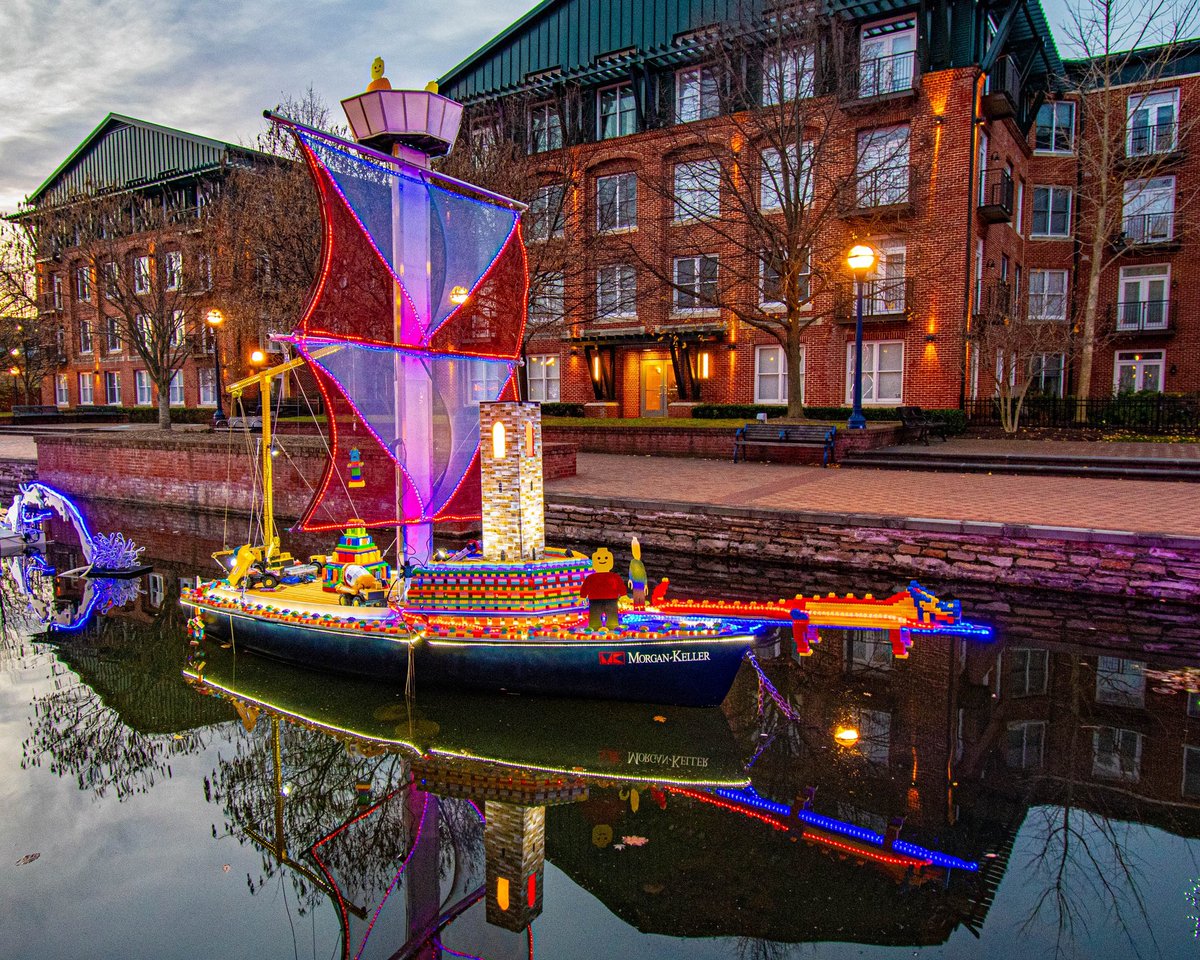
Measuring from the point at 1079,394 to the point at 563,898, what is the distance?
84.9ft

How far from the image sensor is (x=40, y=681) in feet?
28.2

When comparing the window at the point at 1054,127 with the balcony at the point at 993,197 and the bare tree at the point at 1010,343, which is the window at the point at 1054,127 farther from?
the balcony at the point at 993,197

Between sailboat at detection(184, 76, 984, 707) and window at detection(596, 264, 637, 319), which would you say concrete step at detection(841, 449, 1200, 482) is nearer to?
sailboat at detection(184, 76, 984, 707)

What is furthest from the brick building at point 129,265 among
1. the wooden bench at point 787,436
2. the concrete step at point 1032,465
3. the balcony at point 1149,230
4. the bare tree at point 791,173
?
the balcony at point 1149,230

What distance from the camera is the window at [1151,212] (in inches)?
1146

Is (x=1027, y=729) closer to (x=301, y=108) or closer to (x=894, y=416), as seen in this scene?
(x=894, y=416)

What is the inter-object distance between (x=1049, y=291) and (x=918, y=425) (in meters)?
14.7

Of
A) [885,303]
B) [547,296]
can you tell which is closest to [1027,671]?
[885,303]

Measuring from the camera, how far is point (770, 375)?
27.5 meters

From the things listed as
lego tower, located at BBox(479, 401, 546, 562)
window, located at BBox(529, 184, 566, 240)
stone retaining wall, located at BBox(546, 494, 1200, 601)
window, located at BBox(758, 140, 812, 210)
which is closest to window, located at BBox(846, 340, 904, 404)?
window, located at BBox(758, 140, 812, 210)

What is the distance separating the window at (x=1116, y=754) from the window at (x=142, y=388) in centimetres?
4772

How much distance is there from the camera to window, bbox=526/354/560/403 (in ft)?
104

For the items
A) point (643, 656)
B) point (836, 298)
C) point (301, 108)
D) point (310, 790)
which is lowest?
point (310, 790)

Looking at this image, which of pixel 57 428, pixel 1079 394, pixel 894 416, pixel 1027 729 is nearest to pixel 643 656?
pixel 1027 729
